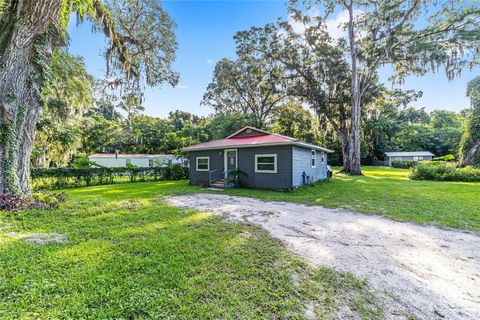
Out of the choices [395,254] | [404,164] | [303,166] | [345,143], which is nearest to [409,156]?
[404,164]

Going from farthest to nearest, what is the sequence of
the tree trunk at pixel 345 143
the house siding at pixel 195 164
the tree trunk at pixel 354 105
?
the tree trunk at pixel 345 143
the tree trunk at pixel 354 105
the house siding at pixel 195 164

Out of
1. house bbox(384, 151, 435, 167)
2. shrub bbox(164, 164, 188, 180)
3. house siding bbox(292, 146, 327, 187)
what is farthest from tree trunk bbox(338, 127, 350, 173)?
house bbox(384, 151, 435, 167)

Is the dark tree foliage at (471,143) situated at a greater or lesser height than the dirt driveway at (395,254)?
greater

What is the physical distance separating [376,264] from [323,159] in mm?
12889

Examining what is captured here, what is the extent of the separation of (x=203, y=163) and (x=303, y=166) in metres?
5.85

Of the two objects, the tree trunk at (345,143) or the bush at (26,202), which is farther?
the tree trunk at (345,143)

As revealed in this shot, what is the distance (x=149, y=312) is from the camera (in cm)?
199

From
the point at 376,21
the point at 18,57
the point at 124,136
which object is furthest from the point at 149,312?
the point at 124,136

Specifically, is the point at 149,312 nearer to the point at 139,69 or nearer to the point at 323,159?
the point at 139,69

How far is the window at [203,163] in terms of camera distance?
41.4 ft

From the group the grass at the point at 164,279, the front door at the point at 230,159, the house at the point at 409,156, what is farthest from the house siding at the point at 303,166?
the house at the point at 409,156

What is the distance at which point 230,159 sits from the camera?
465 inches

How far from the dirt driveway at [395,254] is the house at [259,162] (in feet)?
14.2

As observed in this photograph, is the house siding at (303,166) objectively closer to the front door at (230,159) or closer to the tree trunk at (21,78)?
the front door at (230,159)
